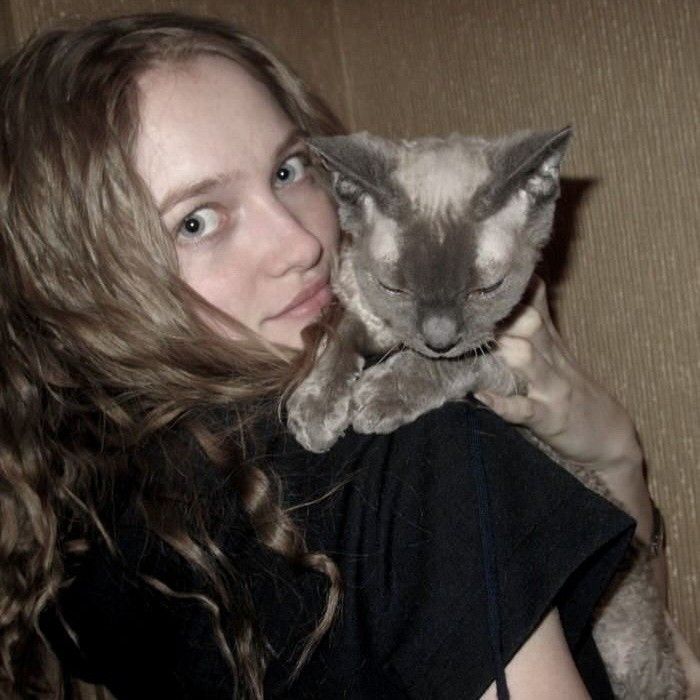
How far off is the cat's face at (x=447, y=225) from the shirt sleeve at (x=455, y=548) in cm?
31

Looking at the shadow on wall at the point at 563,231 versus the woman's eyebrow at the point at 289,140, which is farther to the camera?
the shadow on wall at the point at 563,231

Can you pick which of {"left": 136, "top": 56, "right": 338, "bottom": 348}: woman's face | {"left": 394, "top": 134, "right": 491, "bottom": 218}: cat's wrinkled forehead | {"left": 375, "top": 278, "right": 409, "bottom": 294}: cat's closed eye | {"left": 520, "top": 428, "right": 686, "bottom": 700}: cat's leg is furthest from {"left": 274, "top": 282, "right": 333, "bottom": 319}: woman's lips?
{"left": 520, "top": 428, "right": 686, "bottom": 700}: cat's leg

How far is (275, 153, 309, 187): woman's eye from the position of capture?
1.29 metres

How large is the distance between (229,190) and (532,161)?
0.47 metres

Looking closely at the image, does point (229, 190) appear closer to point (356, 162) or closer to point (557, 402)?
point (356, 162)

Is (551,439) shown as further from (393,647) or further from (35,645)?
(35,645)

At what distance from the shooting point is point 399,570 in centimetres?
84

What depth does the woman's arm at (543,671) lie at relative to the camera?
809 mm

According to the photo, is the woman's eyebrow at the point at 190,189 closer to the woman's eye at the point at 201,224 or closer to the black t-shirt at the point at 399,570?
the woman's eye at the point at 201,224

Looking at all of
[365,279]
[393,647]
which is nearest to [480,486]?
[393,647]

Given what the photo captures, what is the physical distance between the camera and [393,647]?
0.81 m

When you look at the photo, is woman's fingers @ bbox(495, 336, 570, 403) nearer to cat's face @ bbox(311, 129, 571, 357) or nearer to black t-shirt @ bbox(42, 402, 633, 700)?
cat's face @ bbox(311, 129, 571, 357)

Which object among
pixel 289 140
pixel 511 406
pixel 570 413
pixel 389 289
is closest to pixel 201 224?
pixel 289 140

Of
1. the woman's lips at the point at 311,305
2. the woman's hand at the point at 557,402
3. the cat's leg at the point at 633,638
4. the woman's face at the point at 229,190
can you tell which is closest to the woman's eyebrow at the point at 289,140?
the woman's face at the point at 229,190
